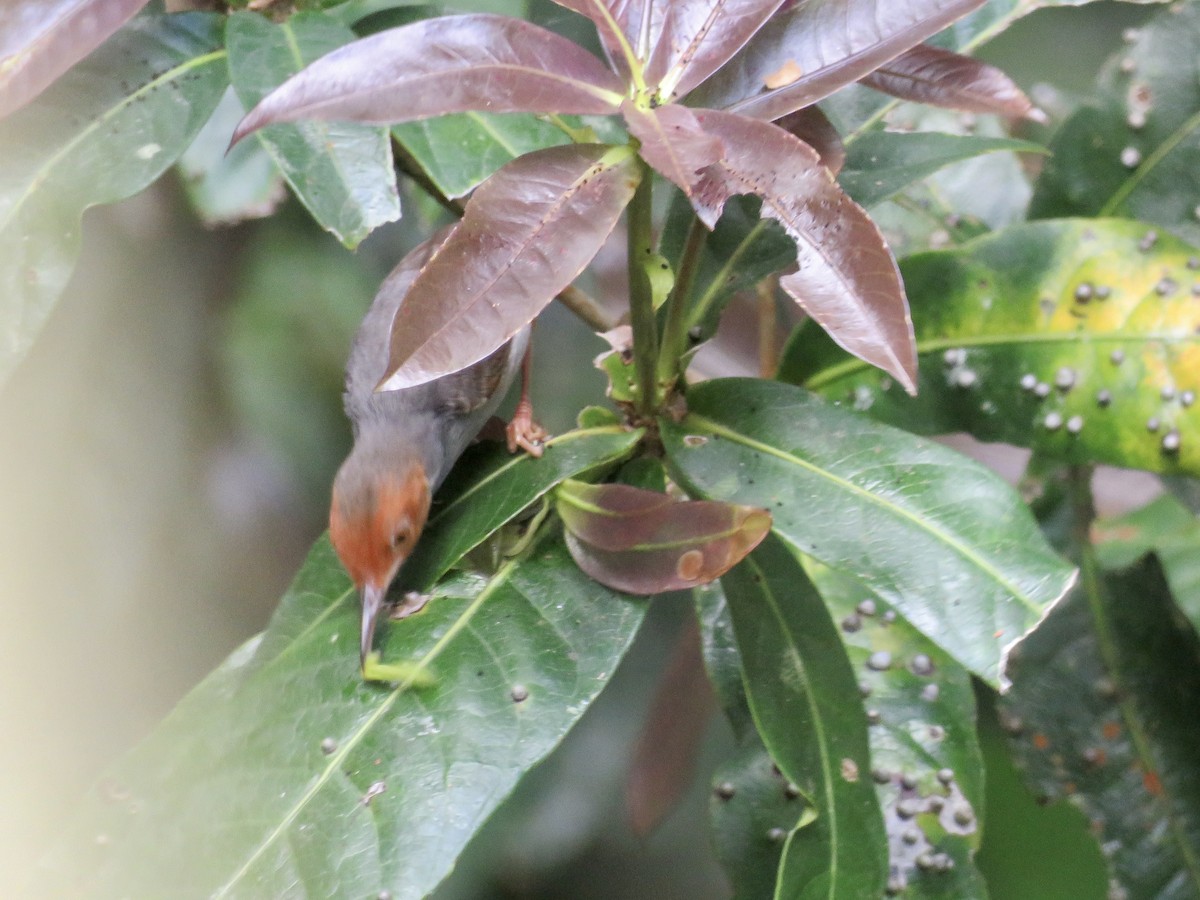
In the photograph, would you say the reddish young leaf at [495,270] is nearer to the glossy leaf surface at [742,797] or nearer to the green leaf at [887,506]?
the green leaf at [887,506]

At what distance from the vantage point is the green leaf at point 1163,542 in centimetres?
165

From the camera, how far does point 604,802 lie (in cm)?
169

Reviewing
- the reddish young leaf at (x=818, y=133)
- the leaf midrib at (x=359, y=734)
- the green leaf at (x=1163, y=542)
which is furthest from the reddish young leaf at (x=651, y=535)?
the green leaf at (x=1163, y=542)

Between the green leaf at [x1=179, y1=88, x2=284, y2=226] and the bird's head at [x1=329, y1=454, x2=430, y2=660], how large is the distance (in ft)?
2.21

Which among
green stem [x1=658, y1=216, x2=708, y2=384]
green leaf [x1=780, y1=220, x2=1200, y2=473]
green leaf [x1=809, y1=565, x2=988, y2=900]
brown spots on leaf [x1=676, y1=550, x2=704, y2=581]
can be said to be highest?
green stem [x1=658, y1=216, x2=708, y2=384]

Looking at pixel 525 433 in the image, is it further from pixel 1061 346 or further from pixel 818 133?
pixel 1061 346

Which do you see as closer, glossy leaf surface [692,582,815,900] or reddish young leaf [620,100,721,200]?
reddish young leaf [620,100,721,200]

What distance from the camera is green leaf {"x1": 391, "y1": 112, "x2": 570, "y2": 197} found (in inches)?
44.2

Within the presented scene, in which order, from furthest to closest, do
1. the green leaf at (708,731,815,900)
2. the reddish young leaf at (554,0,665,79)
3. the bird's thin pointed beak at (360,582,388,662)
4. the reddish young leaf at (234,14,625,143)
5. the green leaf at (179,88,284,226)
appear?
1. the green leaf at (179,88,284,226)
2. the green leaf at (708,731,815,900)
3. the bird's thin pointed beak at (360,582,388,662)
4. the reddish young leaf at (554,0,665,79)
5. the reddish young leaf at (234,14,625,143)

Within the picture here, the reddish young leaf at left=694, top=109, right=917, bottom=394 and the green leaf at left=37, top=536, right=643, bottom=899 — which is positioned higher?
the reddish young leaf at left=694, top=109, right=917, bottom=394

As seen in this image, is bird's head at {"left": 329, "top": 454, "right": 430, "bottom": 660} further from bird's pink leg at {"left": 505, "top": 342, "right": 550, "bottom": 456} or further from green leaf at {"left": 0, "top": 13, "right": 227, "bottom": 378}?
green leaf at {"left": 0, "top": 13, "right": 227, "bottom": 378}

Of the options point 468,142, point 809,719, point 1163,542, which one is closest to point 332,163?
point 468,142

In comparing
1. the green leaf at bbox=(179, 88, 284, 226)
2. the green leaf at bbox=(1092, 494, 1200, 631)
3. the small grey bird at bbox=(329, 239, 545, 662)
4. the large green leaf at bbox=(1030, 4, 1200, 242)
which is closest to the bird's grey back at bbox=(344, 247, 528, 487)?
the small grey bird at bbox=(329, 239, 545, 662)

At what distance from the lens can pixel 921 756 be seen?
1154 mm
